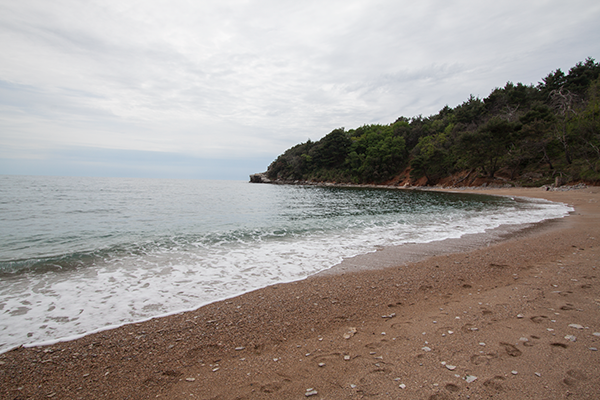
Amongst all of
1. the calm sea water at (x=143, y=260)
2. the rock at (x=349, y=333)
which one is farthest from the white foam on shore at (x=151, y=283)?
the rock at (x=349, y=333)

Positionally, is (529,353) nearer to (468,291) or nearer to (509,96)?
(468,291)

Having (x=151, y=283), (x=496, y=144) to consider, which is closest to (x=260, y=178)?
(x=496, y=144)

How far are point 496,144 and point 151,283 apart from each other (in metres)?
51.7

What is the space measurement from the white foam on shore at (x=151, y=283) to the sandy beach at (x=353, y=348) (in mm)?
456

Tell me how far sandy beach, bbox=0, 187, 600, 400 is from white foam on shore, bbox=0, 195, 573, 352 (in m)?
0.46

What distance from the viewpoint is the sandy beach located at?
238 centimetres

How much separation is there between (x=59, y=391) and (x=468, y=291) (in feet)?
18.5

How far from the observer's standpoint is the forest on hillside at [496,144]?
116ft

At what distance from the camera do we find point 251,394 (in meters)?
2.36

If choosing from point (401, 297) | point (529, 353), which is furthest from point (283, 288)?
point (529, 353)

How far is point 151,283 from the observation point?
5441mm

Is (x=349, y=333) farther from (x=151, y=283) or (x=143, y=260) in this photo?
(x=143, y=260)

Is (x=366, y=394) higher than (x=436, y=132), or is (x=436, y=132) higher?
(x=436, y=132)

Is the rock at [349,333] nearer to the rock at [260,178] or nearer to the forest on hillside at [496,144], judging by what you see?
the forest on hillside at [496,144]
